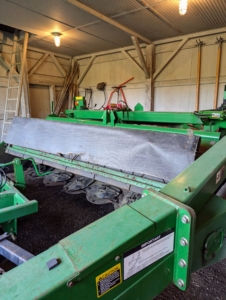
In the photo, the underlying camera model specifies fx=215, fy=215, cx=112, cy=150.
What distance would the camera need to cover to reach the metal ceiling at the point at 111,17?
3802 mm

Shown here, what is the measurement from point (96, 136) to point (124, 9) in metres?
3.12

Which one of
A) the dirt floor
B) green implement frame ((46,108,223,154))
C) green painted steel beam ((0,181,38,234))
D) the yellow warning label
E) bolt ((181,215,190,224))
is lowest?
the dirt floor

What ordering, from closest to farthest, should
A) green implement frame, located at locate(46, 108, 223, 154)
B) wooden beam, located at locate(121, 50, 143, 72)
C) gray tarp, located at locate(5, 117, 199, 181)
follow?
gray tarp, located at locate(5, 117, 199, 181)
green implement frame, located at locate(46, 108, 223, 154)
wooden beam, located at locate(121, 50, 143, 72)

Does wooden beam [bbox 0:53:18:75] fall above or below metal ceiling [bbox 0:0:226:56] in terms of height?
below

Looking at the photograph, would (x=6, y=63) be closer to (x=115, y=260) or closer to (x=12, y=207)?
(x=12, y=207)

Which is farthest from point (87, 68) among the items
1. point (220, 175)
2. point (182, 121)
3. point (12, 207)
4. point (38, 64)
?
point (220, 175)

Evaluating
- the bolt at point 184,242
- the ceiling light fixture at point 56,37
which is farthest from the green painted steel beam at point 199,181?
the ceiling light fixture at point 56,37

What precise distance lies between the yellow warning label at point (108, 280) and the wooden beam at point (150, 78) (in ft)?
19.6

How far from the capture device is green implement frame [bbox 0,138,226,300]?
46cm

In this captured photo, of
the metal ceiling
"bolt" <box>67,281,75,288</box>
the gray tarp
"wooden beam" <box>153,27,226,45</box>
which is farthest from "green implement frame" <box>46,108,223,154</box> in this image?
"wooden beam" <box>153,27,226,45</box>

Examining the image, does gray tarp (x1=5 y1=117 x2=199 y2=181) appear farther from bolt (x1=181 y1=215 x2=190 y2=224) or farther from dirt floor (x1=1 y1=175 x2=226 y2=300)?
bolt (x1=181 y1=215 x2=190 y2=224)

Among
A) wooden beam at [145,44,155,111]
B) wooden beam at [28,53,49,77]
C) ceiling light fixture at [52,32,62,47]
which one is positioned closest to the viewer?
ceiling light fixture at [52,32,62,47]

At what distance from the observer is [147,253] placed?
0.58 metres

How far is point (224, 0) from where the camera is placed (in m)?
3.53
